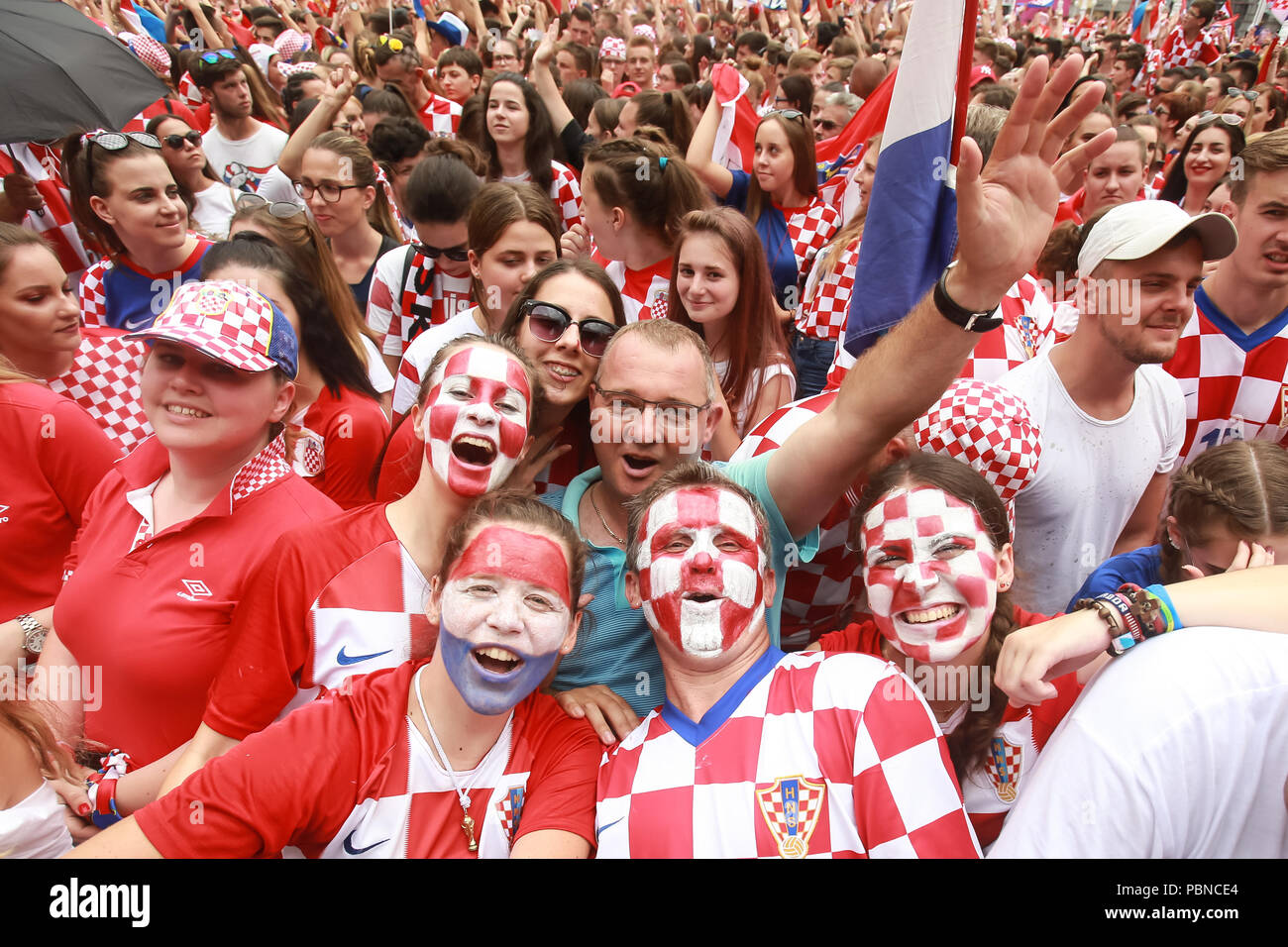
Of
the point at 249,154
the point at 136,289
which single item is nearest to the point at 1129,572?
the point at 136,289

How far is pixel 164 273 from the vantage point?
3.99 m

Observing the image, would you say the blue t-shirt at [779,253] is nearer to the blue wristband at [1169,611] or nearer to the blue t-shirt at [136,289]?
the blue t-shirt at [136,289]

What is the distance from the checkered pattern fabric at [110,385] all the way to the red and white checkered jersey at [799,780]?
94.1 inches

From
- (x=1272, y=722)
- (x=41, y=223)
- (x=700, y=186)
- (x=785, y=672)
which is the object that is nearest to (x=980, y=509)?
(x=785, y=672)

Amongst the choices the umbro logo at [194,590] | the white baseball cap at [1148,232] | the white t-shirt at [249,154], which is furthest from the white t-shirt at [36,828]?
the white t-shirt at [249,154]

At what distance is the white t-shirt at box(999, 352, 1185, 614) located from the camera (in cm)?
267

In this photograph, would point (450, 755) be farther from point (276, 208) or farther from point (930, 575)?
point (276, 208)

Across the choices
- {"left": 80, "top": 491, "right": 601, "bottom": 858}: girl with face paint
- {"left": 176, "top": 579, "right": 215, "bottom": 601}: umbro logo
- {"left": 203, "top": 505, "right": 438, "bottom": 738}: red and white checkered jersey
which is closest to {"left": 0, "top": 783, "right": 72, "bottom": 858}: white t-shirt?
{"left": 80, "top": 491, "right": 601, "bottom": 858}: girl with face paint

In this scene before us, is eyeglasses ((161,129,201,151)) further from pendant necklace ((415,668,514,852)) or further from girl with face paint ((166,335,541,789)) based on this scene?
pendant necklace ((415,668,514,852))

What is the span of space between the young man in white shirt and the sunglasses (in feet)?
4.28

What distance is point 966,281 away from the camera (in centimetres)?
191

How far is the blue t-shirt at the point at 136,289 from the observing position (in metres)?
3.95

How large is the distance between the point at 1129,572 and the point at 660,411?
52.5 inches

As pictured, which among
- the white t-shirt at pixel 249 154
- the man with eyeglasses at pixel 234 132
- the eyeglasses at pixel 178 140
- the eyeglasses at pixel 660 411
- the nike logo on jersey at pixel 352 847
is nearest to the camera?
the nike logo on jersey at pixel 352 847
